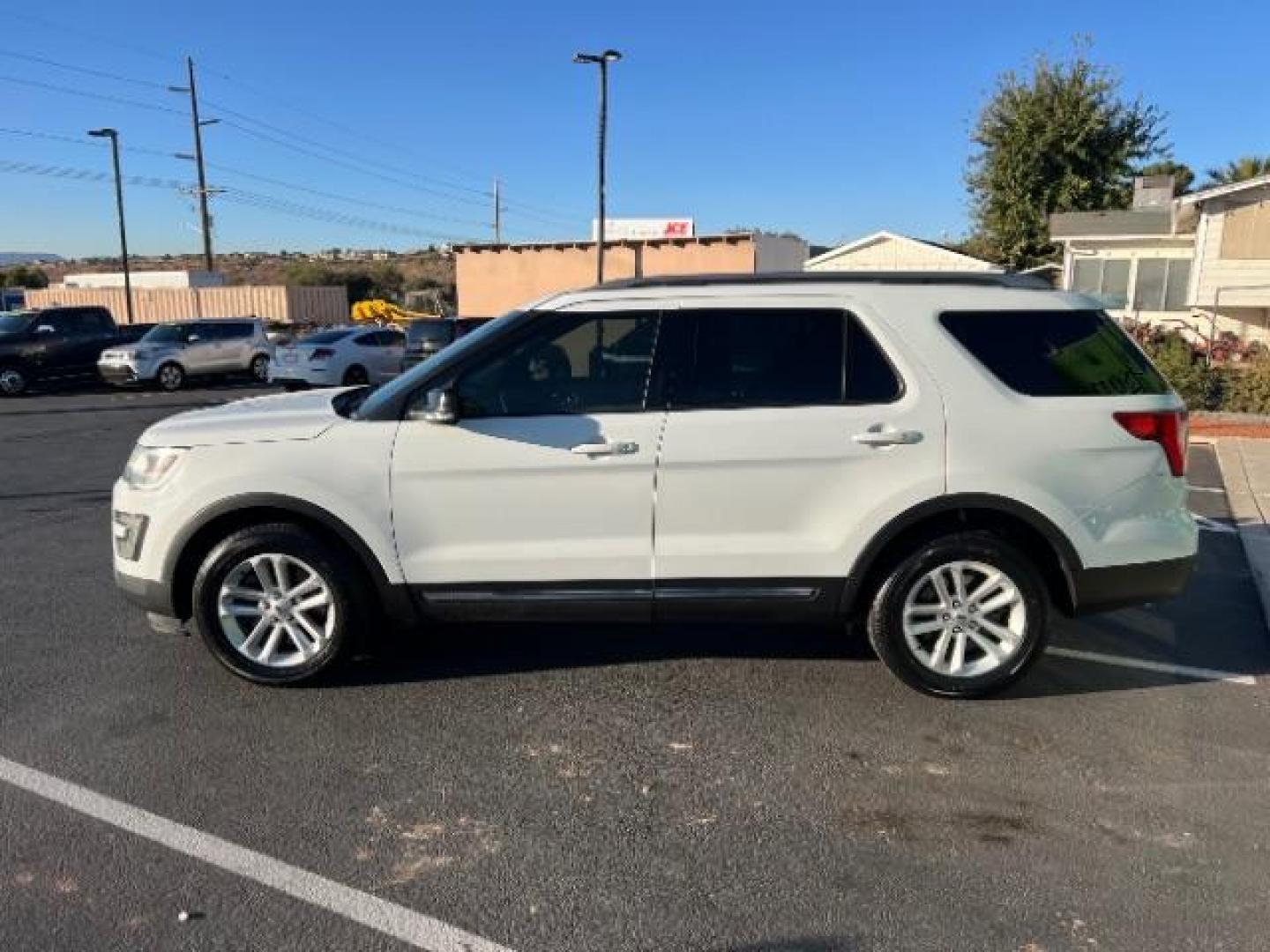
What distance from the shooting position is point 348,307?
158ft

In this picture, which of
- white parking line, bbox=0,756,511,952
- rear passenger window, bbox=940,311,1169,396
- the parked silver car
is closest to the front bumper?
the parked silver car

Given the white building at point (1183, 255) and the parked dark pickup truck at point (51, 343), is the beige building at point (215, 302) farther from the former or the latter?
the white building at point (1183, 255)

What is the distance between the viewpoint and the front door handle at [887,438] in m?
3.96

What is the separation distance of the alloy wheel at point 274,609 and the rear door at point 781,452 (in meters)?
1.49

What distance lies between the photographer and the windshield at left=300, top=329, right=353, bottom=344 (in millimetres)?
19688

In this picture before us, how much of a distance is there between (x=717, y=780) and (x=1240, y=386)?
13.4 metres

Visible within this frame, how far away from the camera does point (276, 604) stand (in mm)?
4211

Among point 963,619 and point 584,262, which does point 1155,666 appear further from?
point 584,262

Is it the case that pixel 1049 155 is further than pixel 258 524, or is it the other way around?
pixel 1049 155

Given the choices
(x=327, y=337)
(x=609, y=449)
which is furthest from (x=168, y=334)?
(x=609, y=449)

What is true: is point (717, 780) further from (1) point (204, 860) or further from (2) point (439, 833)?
(1) point (204, 860)

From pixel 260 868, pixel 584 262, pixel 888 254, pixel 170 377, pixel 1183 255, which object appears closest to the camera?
pixel 260 868

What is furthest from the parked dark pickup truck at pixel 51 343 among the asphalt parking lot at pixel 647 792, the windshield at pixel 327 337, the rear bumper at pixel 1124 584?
the rear bumper at pixel 1124 584

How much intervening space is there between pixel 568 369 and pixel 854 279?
1.30 meters
